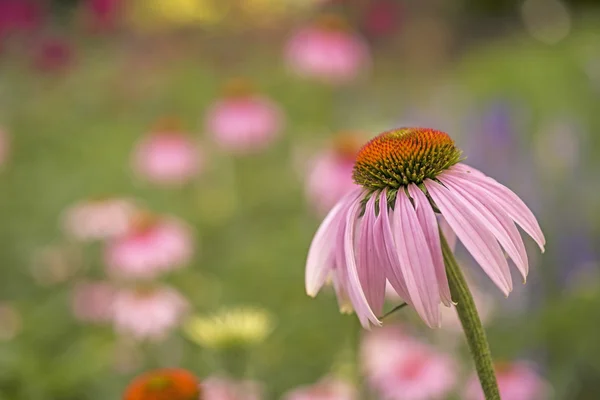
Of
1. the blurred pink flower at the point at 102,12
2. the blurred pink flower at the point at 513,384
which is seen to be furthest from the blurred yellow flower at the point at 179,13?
the blurred pink flower at the point at 513,384

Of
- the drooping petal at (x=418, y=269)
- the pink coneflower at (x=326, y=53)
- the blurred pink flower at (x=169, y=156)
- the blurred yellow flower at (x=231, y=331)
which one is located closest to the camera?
the drooping petal at (x=418, y=269)

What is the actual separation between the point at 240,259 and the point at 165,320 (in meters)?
0.75

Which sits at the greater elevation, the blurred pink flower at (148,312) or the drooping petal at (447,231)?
the blurred pink flower at (148,312)

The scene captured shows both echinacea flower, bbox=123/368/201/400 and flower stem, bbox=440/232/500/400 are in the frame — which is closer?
flower stem, bbox=440/232/500/400

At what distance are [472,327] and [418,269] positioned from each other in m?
Answer: 0.06

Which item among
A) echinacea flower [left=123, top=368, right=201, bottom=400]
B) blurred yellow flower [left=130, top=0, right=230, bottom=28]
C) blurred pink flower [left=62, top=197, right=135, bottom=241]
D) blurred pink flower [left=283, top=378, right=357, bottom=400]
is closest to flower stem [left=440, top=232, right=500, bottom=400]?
echinacea flower [left=123, top=368, right=201, bottom=400]

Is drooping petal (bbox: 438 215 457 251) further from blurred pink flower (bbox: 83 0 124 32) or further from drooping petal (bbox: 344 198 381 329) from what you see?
blurred pink flower (bbox: 83 0 124 32)

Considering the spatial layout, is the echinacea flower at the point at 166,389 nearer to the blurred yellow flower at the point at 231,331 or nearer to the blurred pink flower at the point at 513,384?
the blurred yellow flower at the point at 231,331

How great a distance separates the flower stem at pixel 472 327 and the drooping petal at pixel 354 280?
50 mm

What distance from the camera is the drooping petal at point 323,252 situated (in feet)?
1.71

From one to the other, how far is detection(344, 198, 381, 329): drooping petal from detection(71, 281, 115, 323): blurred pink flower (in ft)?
3.66

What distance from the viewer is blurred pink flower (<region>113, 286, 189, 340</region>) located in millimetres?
1191

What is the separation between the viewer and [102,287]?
1.57 m

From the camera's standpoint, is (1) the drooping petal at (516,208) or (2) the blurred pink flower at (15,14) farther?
(2) the blurred pink flower at (15,14)
